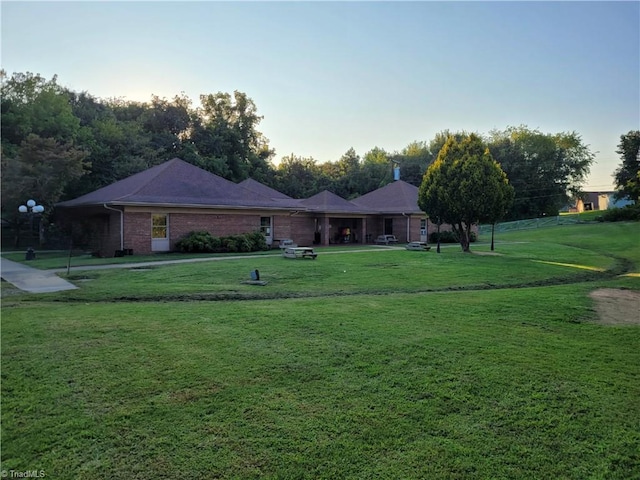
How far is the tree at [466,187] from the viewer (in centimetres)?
2100

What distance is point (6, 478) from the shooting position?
3135 mm

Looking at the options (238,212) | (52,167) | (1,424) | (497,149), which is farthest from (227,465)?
(497,149)

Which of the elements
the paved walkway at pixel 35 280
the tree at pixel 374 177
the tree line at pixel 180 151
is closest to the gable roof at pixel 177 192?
the tree line at pixel 180 151

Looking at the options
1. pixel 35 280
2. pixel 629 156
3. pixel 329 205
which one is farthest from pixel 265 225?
pixel 629 156

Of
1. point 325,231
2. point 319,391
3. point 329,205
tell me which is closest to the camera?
point 319,391

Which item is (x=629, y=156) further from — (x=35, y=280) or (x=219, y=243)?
(x=35, y=280)

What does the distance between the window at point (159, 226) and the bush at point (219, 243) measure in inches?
36.2

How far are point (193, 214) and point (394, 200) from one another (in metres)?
17.1

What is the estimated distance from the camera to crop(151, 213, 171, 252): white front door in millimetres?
21594

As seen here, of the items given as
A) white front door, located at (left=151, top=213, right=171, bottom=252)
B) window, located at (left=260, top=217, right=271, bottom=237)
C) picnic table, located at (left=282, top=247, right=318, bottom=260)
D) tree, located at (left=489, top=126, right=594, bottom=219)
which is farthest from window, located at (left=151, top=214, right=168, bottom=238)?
tree, located at (left=489, top=126, right=594, bottom=219)

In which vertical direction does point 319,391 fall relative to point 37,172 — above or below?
below

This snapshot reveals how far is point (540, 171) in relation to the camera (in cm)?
5338

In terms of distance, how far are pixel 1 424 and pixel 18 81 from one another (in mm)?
35674

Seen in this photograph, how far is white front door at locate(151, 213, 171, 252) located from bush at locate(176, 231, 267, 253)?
0.63 m
